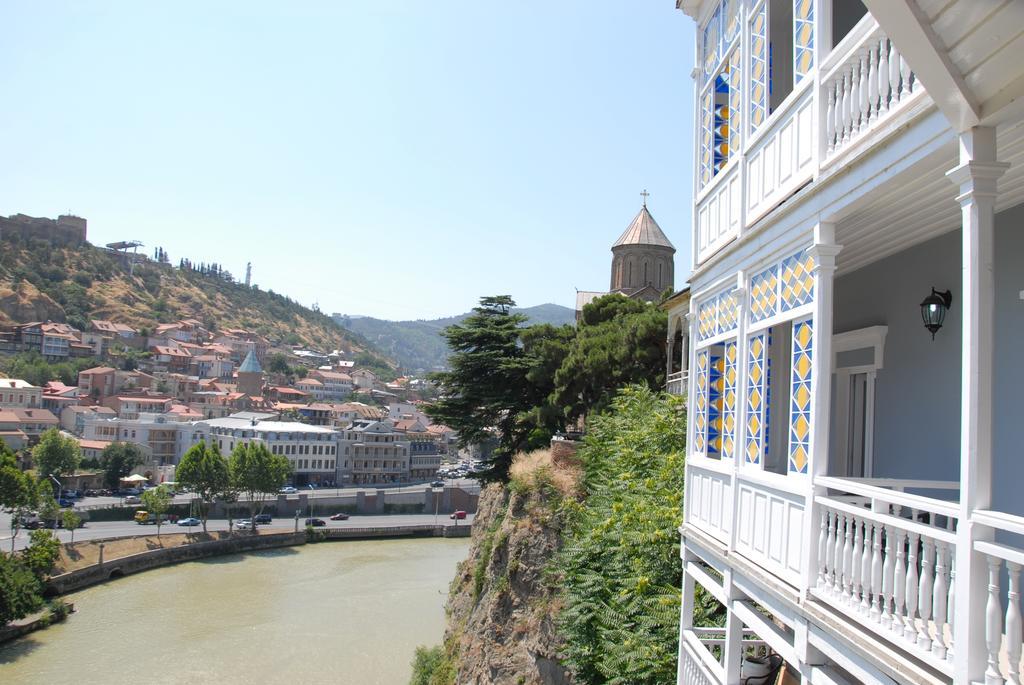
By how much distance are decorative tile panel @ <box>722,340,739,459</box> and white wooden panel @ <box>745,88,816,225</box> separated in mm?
1124

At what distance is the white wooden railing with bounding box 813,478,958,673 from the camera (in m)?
3.22

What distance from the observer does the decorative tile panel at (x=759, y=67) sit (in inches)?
234

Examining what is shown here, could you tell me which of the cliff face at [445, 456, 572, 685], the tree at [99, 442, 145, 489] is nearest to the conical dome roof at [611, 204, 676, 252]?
the cliff face at [445, 456, 572, 685]

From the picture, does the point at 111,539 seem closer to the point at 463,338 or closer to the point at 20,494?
the point at 20,494

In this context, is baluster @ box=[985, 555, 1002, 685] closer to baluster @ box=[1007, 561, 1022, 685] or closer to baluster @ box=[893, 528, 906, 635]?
baluster @ box=[1007, 561, 1022, 685]

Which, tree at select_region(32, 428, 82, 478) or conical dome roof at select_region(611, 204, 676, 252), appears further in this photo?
tree at select_region(32, 428, 82, 478)

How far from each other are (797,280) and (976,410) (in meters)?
2.17

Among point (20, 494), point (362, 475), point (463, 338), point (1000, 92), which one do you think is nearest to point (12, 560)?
point (20, 494)

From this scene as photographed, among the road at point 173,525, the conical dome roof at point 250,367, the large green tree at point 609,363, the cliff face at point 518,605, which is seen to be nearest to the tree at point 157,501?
the road at point 173,525

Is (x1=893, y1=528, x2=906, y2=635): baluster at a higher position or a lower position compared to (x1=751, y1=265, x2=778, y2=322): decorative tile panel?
lower

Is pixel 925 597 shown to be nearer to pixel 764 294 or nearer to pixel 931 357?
pixel 764 294

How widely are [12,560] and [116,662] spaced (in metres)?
9.58

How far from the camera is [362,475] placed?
278 ft

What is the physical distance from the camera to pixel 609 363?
20.9 meters
